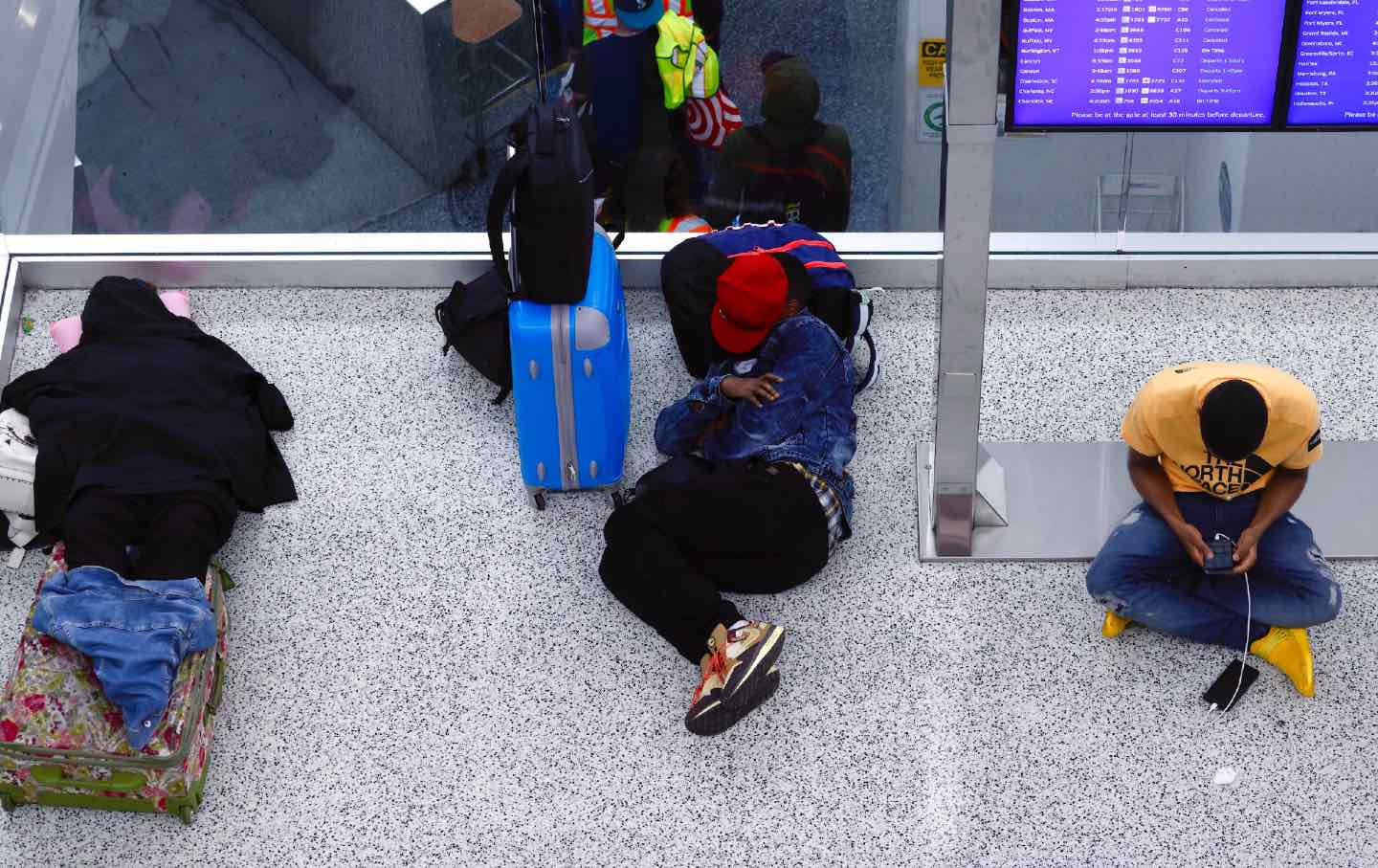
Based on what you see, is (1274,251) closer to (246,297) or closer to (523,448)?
(523,448)

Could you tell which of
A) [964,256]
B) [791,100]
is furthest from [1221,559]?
[791,100]

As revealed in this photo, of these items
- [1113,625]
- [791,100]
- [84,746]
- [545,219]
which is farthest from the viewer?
[791,100]

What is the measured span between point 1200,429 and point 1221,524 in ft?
0.98

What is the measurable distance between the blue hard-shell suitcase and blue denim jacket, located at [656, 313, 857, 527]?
0.81 feet

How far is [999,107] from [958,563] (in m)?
1.17

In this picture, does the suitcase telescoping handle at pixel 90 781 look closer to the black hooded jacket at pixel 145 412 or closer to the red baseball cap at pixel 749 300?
the black hooded jacket at pixel 145 412

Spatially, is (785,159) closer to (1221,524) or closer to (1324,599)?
(1221,524)

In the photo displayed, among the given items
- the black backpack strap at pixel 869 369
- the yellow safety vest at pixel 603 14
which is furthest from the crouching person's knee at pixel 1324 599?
the yellow safety vest at pixel 603 14

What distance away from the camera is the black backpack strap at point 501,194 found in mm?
4496

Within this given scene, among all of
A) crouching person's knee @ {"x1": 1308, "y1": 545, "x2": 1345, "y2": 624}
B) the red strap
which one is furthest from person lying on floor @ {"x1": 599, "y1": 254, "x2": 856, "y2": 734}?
crouching person's knee @ {"x1": 1308, "y1": 545, "x2": 1345, "y2": 624}

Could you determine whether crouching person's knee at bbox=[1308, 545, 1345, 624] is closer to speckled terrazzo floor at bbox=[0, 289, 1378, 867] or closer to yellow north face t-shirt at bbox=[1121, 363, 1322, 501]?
speckled terrazzo floor at bbox=[0, 289, 1378, 867]

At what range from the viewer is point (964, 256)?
159 inches

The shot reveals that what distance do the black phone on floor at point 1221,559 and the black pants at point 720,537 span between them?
93 cm

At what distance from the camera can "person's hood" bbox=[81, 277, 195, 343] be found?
16.3 feet
